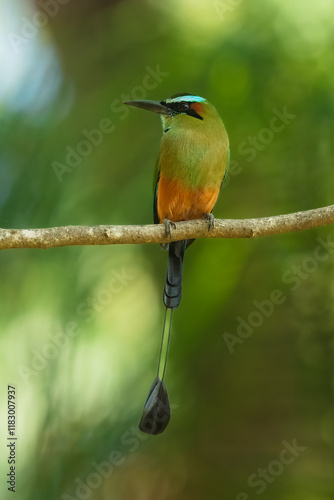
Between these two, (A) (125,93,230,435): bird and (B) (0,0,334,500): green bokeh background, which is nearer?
(A) (125,93,230,435): bird

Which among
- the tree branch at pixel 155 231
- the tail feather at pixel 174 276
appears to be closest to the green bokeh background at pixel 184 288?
the tail feather at pixel 174 276

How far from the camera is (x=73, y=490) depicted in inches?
123

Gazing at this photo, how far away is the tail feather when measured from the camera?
2906mm

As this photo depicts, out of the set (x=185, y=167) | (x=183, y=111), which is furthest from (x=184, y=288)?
(x=183, y=111)

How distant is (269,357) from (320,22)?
216 centimetres

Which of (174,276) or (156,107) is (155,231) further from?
(156,107)

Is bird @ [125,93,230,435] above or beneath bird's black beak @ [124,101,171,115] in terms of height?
beneath

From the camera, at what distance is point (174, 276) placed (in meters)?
3.00

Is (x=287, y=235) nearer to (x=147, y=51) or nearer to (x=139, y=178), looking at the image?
(x=139, y=178)

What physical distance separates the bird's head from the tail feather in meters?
0.63

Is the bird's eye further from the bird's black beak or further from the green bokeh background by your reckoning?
the green bokeh background

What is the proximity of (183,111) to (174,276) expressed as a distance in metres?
A: 0.90

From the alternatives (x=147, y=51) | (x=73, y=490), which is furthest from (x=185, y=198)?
(x=73, y=490)

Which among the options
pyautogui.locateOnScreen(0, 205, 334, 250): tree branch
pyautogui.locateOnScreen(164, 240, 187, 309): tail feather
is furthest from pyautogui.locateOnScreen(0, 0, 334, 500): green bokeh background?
pyautogui.locateOnScreen(0, 205, 334, 250): tree branch
